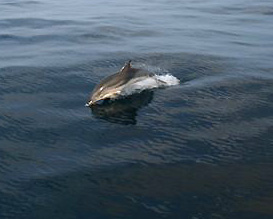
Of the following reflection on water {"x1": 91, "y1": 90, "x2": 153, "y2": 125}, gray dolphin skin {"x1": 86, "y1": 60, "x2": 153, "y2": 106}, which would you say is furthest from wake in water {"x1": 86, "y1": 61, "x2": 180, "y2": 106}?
reflection on water {"x1": 91, "y1": 90, "x2": 153, "y2": 125}

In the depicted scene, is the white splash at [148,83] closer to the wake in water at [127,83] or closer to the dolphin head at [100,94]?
the wake in water at [127,83]

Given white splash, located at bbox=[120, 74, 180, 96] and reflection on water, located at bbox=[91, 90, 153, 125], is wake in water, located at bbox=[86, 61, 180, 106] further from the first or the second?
reflection on water, located at bbox=[91, 90, 153, 125]

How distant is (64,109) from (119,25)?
1279cm

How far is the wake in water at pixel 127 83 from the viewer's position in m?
12.9

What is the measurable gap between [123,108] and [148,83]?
207cm

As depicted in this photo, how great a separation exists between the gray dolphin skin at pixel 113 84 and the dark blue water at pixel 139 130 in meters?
0.40

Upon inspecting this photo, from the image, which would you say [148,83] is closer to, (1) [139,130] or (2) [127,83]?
(2) [127,83]

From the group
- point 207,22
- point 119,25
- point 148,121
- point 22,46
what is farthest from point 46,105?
point 207,22

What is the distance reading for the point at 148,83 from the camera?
14.4 meters

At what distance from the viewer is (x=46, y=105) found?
13094 millimetres

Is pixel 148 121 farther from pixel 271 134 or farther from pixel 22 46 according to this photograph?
pixel 22 46

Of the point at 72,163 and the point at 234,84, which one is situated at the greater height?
the point at 234,84

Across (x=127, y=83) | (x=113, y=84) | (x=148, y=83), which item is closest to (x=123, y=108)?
(x=113, y=84)

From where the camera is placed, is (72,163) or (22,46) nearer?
(72,163)
